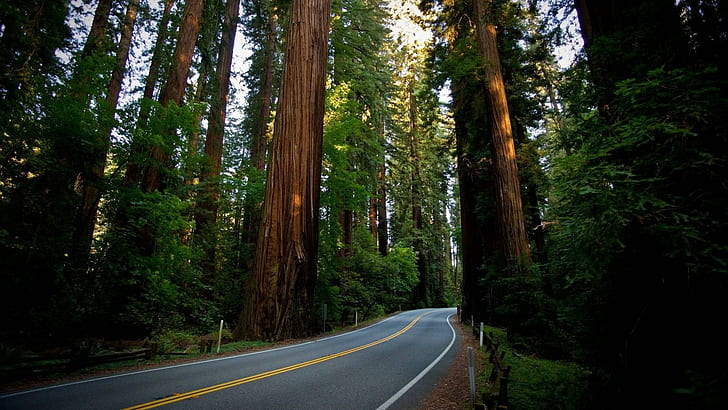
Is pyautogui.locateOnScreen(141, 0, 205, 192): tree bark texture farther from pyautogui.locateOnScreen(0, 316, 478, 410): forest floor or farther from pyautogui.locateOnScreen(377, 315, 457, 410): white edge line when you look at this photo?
pyautogui.locateOnScreen(377, 315, 457, 410): white edge line

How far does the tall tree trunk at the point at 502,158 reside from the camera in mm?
10734

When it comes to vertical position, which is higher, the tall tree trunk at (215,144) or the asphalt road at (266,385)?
the tall tree trunk at (215,144)

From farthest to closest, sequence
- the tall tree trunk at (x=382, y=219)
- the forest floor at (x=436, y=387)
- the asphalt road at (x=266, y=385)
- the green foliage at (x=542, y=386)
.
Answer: the tall tree trunk at (x=382, y=219)
the forest floor at (x=436, y=387)
the asphalt road at (x=266, y=385)
the green foliage at (x=542, y=386)

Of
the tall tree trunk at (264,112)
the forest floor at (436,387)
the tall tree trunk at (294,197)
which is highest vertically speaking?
the tall tree trunk at (264,112)

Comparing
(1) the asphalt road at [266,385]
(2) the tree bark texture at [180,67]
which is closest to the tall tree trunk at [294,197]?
(1) the asphalt road at [266,385]

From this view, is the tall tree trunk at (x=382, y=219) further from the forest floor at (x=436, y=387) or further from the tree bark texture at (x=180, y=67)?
the forest floor at (x=436, y=387)

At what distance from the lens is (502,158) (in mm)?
11547

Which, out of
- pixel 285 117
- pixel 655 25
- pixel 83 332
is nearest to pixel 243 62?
pixel 285 117

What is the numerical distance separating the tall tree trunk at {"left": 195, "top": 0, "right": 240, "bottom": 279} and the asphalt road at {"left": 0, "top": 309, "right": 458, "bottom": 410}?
7.74 m

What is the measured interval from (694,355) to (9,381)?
955cm

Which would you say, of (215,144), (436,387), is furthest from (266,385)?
(215,144)

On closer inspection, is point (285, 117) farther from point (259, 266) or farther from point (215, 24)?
point (215, 24)

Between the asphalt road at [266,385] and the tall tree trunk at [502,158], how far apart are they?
4.40 meters

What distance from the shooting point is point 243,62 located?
69.5ft
